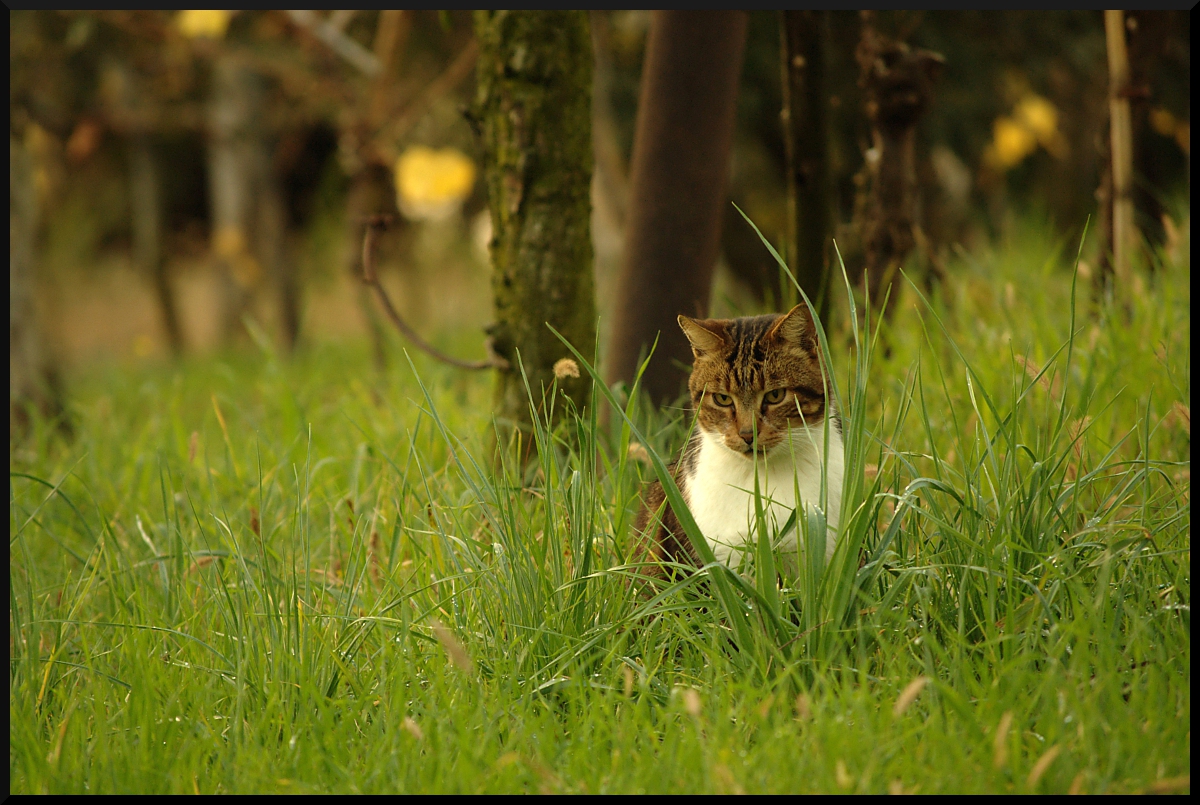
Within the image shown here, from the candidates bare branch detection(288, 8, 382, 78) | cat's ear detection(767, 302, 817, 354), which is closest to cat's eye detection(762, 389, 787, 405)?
cat's ear detection(767, 302, 817, 354)

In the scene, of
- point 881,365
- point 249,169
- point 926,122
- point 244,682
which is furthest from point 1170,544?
point 249,169

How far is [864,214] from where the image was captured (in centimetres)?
406

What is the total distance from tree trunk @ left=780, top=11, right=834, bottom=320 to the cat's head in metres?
1.05

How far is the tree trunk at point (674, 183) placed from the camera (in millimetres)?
3234

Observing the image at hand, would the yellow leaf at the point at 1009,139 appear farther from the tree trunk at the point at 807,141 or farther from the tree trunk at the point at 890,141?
the tree trunk at the point at 807,141

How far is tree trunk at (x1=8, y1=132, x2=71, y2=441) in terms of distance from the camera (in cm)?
588

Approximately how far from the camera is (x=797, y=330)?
2.42 m

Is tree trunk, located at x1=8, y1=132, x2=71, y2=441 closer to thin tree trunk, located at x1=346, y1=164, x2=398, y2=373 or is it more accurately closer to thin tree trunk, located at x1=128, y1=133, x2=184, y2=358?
thin tree trunk, located at x1=346, y1=164, x2=398, y2=373

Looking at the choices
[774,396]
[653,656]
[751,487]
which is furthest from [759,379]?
[653,656]

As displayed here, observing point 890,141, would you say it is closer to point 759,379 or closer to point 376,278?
point 759,379

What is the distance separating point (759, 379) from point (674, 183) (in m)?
1.08

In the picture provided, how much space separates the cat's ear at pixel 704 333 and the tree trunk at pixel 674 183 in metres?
0.70

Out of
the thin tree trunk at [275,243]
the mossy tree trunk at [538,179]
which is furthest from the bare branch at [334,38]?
the mossy tree trunk at [538,179]

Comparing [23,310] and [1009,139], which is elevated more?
[1009,139]
